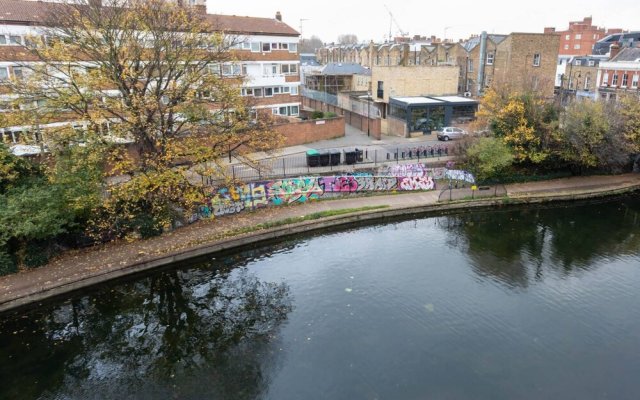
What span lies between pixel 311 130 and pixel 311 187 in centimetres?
1504

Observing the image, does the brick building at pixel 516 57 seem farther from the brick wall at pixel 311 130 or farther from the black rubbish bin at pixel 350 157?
the black rubbish bin at pixel 350 157

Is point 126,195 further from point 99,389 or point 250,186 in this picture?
point 99,389

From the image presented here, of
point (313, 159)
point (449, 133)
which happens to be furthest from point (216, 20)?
point (449, 133)

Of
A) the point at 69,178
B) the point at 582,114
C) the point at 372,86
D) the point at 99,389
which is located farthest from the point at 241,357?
the point at 372,86

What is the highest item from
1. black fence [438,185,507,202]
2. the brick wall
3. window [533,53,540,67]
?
window [533,53,540,67]

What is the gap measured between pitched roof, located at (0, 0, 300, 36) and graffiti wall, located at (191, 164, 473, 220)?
1226 cm

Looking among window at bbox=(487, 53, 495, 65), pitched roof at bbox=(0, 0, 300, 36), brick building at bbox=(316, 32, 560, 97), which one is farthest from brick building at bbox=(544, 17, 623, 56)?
pitched roof at bbox=(0, 0, 300, 36)

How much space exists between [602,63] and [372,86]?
31.2m

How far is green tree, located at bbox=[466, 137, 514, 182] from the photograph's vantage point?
30.9 meters

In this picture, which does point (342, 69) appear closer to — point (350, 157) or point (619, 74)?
point (350, 157)

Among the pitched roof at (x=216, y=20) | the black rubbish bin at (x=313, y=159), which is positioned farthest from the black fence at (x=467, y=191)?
the pitched roof at (x=216, y=20)

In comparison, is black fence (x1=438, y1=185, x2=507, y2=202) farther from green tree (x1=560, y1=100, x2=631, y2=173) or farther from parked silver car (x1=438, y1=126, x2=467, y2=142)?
parked silver car (x1=438, y1=126, x2=467, y2=142)

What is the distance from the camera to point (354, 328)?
17094 millimetres

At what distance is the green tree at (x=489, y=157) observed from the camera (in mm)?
30906
